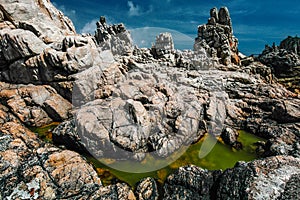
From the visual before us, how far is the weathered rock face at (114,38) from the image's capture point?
72.6m

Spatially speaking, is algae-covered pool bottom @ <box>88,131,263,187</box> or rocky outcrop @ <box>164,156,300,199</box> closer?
rocky outcrop @ <box>164,156,300,199</box>

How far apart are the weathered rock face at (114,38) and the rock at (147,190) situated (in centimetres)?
4857

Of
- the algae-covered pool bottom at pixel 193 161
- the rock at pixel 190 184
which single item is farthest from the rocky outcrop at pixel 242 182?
the algae-covered pool bottom at pixel 193 161

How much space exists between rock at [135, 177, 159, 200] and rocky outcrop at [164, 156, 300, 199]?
131 cm

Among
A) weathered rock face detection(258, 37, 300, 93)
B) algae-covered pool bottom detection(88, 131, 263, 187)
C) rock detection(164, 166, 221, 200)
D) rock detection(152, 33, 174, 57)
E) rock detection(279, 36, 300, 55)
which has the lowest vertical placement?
algae-covered pool bottom detection(88, 131, 263, 187)

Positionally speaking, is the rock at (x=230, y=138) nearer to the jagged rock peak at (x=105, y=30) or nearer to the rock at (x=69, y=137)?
the rock at (x=69, y=137)

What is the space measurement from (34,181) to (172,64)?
43093 millimetres

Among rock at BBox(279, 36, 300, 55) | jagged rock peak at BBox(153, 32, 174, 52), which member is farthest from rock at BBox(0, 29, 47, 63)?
rock at BBox(279, 36, 300, 55)

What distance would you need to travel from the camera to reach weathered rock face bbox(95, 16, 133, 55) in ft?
238

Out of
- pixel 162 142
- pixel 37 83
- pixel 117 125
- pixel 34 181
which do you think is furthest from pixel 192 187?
pixel 37 83

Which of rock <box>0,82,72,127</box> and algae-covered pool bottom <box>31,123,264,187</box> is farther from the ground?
rock <box>0,82,72,127</box>

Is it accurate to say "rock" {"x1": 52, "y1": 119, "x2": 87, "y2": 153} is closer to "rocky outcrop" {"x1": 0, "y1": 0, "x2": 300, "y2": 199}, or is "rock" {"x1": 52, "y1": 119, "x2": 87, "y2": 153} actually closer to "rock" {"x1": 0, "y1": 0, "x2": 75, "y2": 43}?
"rocky outcrop" {"x1": 0, "y1": 0, "x2": 300, "y2": 199}

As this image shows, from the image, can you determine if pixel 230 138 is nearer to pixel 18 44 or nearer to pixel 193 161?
pixel 193 161

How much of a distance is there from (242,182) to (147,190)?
10.3 metres
